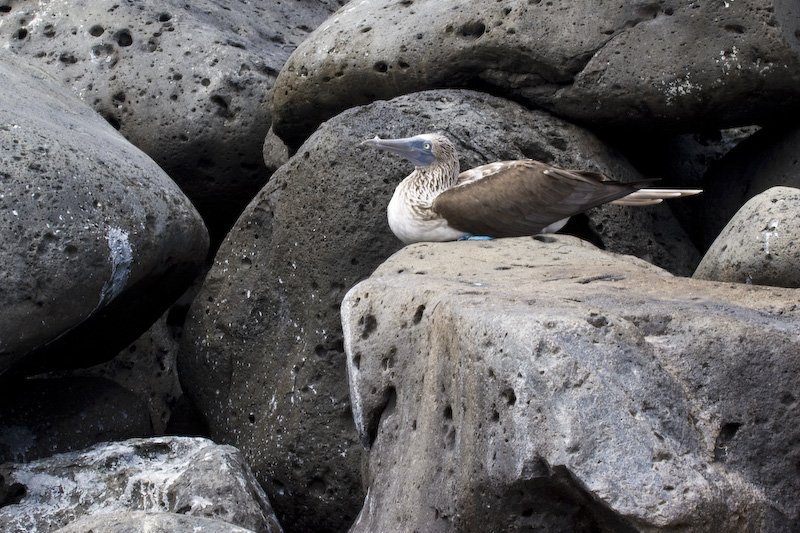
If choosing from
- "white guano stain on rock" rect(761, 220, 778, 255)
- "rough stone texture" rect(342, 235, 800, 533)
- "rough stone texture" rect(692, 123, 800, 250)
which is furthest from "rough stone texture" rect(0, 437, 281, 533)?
"rough stone texture" rect(692, 123, 800, 250)

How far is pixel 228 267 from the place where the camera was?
5574mm

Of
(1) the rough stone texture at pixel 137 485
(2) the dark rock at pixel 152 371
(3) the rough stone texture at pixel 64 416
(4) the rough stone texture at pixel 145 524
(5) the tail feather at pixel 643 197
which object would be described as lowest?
(2) the dark rock at pixel 152 371

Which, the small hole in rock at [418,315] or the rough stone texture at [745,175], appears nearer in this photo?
the small hole in rock at [418,315]

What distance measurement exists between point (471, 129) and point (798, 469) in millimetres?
2815

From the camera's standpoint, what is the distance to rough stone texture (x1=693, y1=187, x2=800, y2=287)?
3979 millimetres

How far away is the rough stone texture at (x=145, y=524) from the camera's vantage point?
2.91 meters

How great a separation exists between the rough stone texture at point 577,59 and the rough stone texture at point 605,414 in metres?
1.98

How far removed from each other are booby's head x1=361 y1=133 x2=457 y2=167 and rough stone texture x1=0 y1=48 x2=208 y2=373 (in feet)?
3.47

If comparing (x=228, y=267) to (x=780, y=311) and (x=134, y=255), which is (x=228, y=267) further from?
(x=780, y=311)

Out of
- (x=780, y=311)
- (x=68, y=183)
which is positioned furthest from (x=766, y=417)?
(x=68, y=183)

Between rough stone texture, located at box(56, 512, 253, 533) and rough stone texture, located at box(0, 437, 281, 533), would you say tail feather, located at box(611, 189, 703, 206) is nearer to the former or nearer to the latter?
rough stone texture, located at box(0, 437, 281, 533)

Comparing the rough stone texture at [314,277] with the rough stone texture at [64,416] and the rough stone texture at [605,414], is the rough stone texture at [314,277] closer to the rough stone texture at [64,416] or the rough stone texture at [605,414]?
the rough stone texture at [64,416]

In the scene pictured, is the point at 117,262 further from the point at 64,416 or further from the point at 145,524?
the point at 145,524

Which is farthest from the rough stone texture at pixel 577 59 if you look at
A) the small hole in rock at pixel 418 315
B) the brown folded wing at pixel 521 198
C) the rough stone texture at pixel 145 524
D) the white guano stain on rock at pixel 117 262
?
the rough stone texture at pixel 145 524
